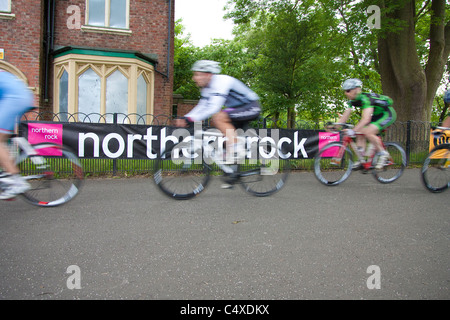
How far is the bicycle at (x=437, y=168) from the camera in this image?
5.84m

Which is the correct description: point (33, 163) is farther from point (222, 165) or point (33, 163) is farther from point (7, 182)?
point (222, 165)

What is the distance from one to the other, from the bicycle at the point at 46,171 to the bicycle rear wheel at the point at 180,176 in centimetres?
121

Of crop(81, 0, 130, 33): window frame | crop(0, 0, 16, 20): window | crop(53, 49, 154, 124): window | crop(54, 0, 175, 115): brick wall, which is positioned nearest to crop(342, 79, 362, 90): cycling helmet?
crop(53, 49, 154, 124): window

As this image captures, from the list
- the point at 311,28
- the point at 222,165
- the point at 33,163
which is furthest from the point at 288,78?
the point at 33,163

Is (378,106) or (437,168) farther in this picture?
(378,106)

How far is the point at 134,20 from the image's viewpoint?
14.1 metres

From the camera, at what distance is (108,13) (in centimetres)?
1388

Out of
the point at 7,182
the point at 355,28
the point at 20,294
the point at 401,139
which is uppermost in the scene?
the point at 355,28

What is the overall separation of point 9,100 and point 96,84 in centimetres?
1013

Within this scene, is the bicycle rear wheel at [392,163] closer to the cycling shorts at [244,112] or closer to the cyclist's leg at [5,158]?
the cycling shorts at [244,112]

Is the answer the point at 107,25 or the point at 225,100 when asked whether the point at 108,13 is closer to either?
the point at 107,25

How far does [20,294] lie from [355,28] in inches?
551

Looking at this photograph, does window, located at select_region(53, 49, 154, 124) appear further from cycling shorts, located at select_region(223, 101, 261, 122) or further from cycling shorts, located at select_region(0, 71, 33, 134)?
cycling shorts, located at select_region(0, 71, 33, 134)

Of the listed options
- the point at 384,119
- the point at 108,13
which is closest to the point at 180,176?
the point at 384,119
